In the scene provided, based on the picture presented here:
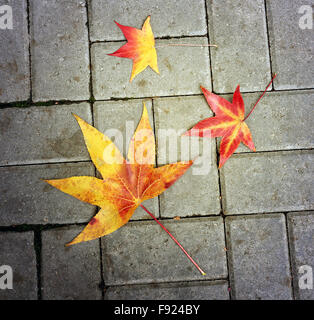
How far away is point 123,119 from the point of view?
1517 mm

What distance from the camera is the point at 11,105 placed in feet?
5.00

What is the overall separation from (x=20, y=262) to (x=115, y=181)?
Answer: 71 cm

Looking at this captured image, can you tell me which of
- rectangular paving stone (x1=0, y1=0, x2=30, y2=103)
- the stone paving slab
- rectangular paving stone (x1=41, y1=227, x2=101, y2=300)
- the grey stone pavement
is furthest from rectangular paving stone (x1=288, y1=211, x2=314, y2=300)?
rectangular paving stone (x1=0, y1=0, x2=30, y2=103)

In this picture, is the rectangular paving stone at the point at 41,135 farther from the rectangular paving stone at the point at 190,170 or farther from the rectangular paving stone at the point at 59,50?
the rectangular paving stone at the point at 190,170

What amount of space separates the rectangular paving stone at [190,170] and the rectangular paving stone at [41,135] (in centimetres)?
45

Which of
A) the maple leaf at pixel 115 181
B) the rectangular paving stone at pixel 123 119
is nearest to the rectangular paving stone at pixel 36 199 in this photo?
the maple leaf at pixel 115 181

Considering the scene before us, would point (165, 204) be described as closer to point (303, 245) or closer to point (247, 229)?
point (247, 229)

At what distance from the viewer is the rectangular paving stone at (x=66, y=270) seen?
150 centimetres

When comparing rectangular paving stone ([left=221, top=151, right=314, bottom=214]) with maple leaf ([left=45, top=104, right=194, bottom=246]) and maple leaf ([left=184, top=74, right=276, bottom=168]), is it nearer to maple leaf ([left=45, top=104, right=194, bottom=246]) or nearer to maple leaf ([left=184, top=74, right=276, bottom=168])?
maple leaf ([left=184, top=74, right=276, bottom=168])

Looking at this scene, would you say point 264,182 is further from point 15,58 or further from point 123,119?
point 15,58

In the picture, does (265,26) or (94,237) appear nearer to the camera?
(94,237)
